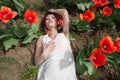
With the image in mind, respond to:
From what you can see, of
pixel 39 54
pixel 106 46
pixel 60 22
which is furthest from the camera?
pixel 60 22

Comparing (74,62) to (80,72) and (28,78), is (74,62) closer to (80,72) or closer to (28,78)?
(80,72)

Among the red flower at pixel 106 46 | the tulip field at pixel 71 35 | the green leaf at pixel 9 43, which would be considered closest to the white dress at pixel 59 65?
the tulip field at pixel 71 35

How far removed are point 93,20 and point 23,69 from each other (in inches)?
45.4

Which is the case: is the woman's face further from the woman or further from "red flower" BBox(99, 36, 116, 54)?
"red flower" BBox(99, 36, 116, 54)

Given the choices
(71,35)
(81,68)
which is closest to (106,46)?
(81,68)

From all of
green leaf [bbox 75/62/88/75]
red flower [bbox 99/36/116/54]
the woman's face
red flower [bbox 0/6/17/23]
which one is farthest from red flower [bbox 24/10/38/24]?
red flower [bbox 99/36/116/54]

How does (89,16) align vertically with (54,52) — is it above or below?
above

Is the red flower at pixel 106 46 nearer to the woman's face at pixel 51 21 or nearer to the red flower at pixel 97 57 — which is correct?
the red flower at pixel 97 57

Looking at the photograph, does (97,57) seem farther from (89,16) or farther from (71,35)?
(71,35)

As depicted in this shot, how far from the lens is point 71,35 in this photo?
14.0 ft

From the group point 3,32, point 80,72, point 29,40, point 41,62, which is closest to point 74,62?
point 80,72

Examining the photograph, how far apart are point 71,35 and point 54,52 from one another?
44cm

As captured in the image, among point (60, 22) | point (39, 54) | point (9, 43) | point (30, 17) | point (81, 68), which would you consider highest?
point (30, 17)

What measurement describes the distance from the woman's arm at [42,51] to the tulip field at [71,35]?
Result: 13 cm
